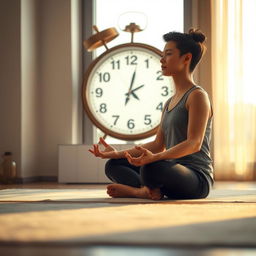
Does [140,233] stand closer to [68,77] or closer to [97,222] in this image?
[97,222]

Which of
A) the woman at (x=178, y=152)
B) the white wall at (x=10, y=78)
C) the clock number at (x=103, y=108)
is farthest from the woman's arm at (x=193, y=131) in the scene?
the white wall at (x=10, y=78)

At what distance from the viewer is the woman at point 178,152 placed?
2.17 metres

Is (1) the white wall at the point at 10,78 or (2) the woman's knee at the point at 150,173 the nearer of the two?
(2) the woman's knee at the point at 150,173

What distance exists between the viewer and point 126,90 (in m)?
3.92

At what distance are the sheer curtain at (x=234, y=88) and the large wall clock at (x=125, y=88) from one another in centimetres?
41

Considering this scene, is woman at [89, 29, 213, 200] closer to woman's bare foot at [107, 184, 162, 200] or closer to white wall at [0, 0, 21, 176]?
woman's bare foot at [107, 184, 162, 200]

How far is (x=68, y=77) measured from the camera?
3992mm

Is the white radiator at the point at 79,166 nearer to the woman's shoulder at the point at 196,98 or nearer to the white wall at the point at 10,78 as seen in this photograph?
the white wall at the point at 10,78

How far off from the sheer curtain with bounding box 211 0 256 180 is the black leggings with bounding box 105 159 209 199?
159 centimetres

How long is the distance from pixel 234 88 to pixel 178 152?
1.85 m

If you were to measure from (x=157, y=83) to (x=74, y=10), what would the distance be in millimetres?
837

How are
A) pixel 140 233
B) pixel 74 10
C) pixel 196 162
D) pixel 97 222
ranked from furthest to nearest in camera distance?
pixel 74 10 → pixel 196 162 → pixel 97 222 → pixel 140 233

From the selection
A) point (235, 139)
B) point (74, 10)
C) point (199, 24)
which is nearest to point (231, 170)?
point (235, 139)

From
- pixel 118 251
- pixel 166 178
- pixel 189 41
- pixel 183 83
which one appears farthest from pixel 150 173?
pixel 118 251
